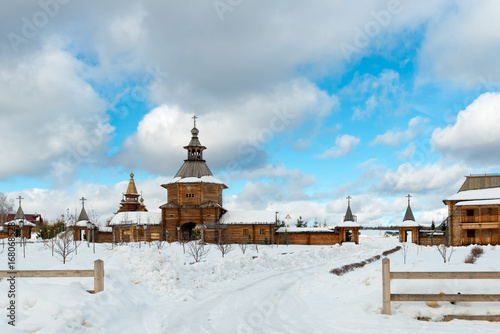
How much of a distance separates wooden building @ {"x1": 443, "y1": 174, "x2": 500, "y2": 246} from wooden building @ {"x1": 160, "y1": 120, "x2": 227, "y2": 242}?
88.0 feet

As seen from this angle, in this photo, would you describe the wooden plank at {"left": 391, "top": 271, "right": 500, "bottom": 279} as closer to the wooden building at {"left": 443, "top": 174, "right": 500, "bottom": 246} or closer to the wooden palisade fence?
the wooden palisade fence

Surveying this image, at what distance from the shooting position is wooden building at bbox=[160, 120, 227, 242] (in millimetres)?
52125

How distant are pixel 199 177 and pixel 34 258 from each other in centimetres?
→ 2651

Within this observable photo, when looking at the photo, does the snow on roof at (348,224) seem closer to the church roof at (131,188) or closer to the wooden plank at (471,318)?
the church roof at (131,188)

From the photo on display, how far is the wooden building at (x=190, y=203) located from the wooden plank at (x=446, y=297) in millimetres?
42210

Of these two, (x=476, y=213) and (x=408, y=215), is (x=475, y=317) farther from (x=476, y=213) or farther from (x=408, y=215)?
(x=408, y=215)

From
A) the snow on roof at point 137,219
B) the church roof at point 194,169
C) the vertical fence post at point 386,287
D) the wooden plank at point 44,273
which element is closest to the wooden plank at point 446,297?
the vertical fence post at point 386,287

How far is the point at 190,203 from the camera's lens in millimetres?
52969

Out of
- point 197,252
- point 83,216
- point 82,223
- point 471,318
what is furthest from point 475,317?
point 83,216

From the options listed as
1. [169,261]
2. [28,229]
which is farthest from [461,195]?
[28,229]

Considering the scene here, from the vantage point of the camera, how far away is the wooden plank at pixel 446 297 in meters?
9.19

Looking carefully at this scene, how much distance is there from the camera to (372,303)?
34.1 ft

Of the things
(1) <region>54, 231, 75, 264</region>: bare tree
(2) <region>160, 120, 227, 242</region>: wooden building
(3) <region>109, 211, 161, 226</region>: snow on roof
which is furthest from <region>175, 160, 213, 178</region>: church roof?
(1) <region>54, 231, 75, 264</region>: bare tree

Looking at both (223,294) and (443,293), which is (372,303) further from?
(223,294)
